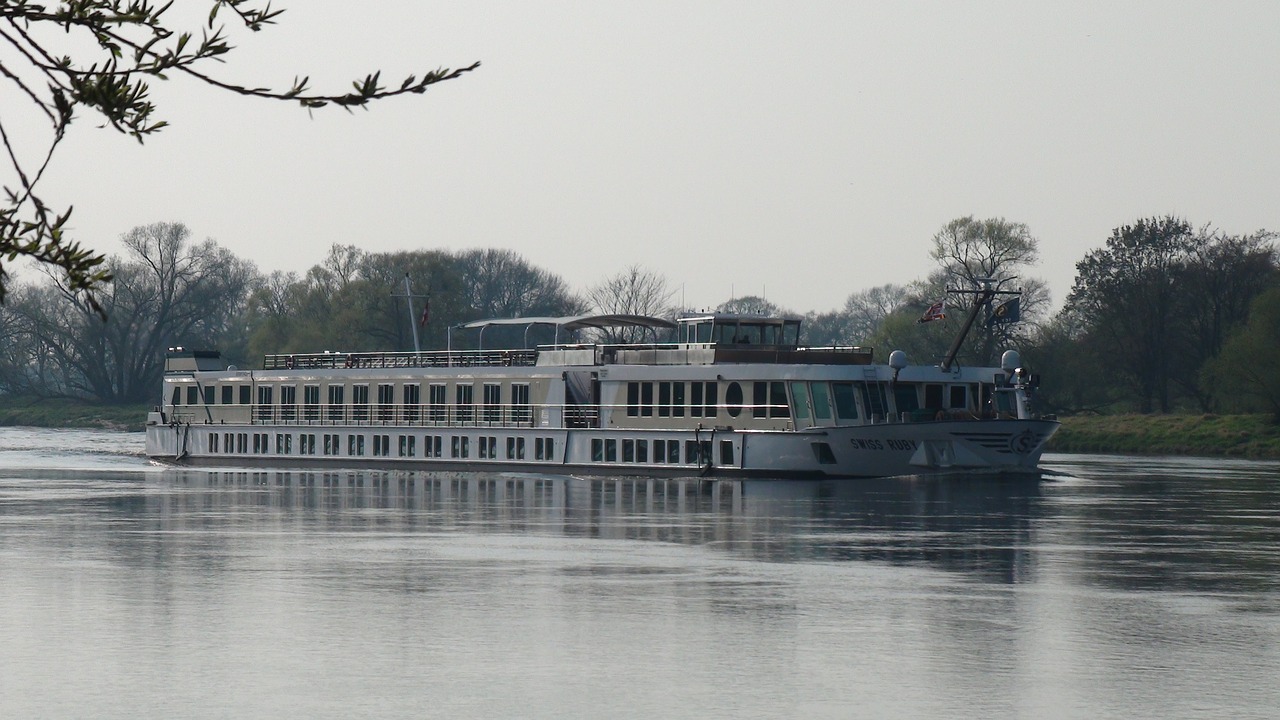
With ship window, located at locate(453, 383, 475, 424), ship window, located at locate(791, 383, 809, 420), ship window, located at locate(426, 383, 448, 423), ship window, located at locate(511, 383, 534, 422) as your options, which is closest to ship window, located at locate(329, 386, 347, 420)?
ship window, located at locate(426, 383, 448, 423)

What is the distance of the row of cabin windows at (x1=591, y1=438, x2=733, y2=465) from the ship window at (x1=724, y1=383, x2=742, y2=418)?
45.6 inches

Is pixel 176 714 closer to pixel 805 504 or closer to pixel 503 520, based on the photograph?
pixel 503 520

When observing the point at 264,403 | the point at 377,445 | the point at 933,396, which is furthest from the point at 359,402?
the point at 933,396

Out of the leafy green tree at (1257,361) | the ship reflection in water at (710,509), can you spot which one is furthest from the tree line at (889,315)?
the ship reflection in water at (710,509)

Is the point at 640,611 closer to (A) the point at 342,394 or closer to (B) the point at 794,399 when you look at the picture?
(B) the point at 794,399

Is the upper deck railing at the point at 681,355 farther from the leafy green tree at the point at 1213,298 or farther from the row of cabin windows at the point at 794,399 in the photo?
the leafy green tree at the point at 1213,298

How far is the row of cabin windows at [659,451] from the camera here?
195 ft

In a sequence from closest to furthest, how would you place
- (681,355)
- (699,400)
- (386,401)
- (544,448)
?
(699,400), (681,355), (544,448), (386,401)

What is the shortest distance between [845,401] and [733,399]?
13.8ft

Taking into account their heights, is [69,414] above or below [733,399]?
below

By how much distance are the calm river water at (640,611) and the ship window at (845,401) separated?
1371cm

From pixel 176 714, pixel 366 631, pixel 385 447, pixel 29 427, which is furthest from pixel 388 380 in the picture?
pixel 29 427

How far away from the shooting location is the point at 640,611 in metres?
22.2

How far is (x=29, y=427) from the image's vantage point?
133375 mm
